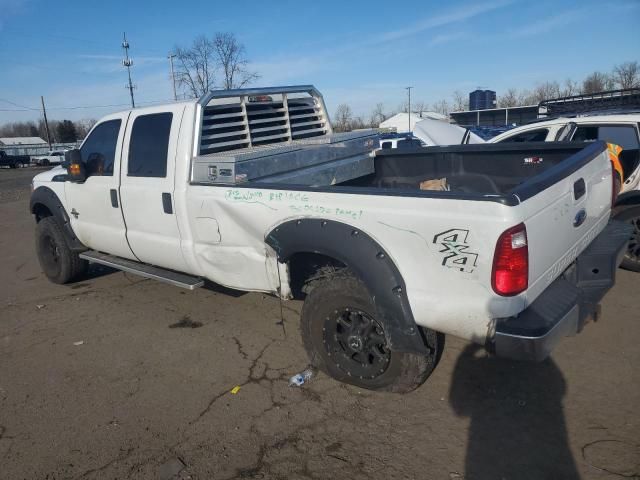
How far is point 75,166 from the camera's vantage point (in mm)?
5008

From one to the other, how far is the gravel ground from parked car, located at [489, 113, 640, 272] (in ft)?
2.37

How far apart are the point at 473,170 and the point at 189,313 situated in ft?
10.3

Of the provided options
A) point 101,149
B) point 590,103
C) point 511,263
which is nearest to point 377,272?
point 511,263

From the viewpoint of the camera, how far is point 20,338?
15.2 feet

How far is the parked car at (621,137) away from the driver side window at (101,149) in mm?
4845

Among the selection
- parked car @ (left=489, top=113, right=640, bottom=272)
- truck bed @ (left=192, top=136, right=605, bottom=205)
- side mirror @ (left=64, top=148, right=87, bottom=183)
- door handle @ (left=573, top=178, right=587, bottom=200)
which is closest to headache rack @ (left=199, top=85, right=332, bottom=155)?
truck bed @ (left=192, top=136, right=605, bottom=205)

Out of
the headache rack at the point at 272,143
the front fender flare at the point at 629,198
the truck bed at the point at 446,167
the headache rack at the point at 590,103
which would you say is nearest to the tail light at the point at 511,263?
the truck bed at the point at 446,167

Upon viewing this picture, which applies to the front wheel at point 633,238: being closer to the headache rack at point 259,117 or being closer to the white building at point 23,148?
the headache rack at point 259,117

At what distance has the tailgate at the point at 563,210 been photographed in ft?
8.39

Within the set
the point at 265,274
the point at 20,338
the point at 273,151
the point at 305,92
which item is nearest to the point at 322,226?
the point at 265,274

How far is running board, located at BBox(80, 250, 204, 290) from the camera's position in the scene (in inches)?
167

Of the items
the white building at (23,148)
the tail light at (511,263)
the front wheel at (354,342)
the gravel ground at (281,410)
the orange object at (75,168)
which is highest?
the white building at (23,148)

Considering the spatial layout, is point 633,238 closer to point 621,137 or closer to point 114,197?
point 621,137

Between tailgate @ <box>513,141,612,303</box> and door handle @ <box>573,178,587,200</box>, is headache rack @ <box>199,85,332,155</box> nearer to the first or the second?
tailgate @ <box>513,141,612,303</box>
